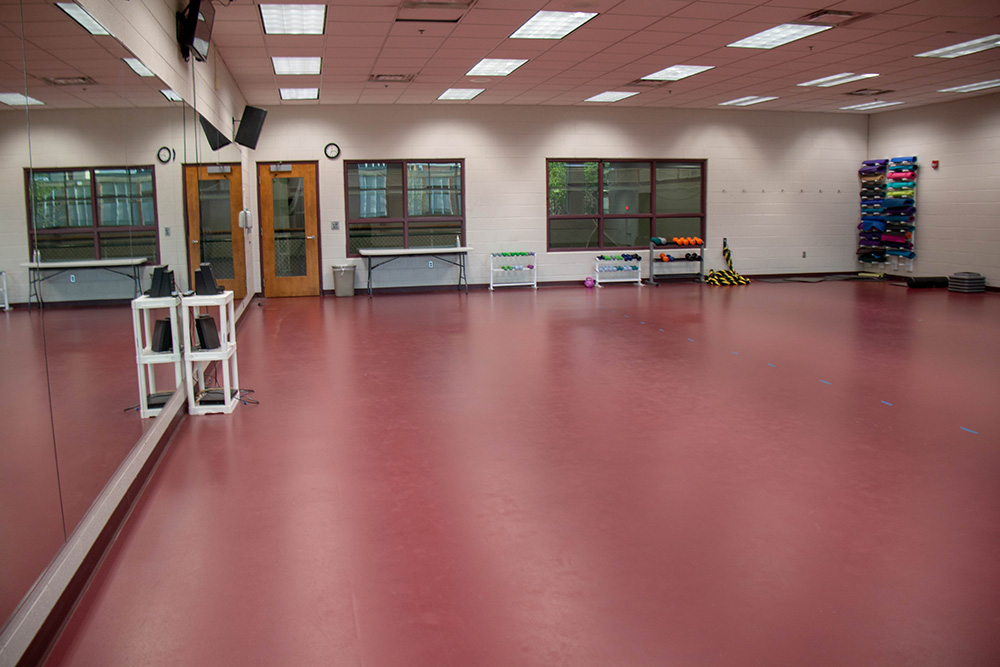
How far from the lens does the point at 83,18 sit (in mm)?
3119

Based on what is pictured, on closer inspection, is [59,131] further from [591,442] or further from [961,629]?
[961,629]

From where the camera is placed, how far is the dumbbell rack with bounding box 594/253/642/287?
13.5 metres

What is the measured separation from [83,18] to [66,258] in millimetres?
1149

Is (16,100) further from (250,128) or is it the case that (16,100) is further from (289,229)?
(289,229)

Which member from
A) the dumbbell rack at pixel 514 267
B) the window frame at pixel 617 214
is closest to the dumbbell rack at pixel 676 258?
the window frame at pixel 617 214

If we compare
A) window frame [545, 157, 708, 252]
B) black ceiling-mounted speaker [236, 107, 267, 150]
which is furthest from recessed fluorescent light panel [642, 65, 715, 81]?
black ceiling-mounted speaker [236, 107, 267, 150]

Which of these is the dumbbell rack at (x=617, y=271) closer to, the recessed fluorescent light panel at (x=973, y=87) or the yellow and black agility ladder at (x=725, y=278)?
the yellow and black agility ladder at (x=725, y=278)

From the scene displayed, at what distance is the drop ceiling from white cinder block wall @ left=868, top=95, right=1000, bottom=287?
0.68 meters

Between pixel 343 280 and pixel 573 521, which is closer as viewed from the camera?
pixel 573 521

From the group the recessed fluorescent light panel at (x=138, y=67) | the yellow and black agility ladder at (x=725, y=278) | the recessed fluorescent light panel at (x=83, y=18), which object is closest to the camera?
the recessed fluorescent light panel at (x=83, y=18)

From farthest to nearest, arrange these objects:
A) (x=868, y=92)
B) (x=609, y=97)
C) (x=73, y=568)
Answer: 1. (x=609, y=97)
2. (x=868, y=92)
3. (x=73, y=568)

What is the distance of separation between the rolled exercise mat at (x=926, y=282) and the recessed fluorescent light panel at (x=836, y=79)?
3.75 metres

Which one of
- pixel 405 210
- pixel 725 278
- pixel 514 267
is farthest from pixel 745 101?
Answer: pixel 405 210

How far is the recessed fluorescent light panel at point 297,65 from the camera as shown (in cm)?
890
